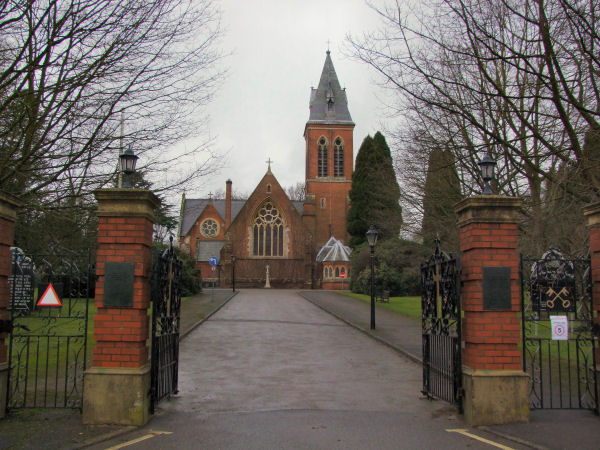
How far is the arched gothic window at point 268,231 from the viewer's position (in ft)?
181

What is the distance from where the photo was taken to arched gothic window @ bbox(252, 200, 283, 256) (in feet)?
181

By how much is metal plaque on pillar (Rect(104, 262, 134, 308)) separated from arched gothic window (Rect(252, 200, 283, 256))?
48.7m

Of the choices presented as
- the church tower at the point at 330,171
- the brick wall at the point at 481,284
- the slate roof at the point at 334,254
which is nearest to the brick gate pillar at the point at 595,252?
the brick wall at the point at 481,284

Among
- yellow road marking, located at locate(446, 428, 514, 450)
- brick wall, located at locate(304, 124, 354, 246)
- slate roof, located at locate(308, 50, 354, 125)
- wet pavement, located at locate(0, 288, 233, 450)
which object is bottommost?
wet pavement, located at locate(0, 288, 233, 450)

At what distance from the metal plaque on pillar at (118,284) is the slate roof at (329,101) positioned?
5844 cm

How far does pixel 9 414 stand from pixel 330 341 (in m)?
8.78

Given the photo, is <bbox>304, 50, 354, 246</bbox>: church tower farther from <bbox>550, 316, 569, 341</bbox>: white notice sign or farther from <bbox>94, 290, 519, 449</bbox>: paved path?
<bbox>550, 316, 569, 341</bbox>: white notice sign

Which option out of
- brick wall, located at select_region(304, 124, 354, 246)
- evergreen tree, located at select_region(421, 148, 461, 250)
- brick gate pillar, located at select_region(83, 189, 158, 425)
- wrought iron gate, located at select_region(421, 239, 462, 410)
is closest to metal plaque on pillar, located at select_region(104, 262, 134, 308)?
brick gate pillar, located at select_region(83, 189, 158, 425)

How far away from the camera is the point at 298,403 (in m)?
7.17

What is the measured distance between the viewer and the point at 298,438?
5539mm

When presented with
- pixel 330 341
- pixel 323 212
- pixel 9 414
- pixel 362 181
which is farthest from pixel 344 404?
pixel 323 212

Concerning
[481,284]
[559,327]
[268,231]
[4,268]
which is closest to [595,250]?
[559,327]

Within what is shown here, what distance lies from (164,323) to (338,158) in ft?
189

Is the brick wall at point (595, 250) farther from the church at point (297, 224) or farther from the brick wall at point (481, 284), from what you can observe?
the church at point (297, 224)
